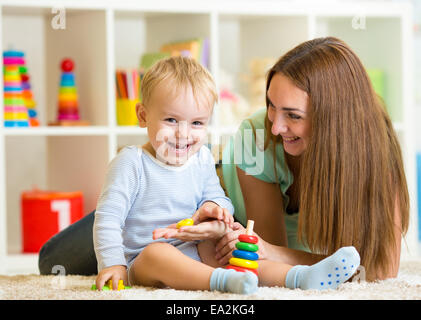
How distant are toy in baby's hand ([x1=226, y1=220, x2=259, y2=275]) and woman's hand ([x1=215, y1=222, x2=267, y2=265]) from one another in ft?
0.29

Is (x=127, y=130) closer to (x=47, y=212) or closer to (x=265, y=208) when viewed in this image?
(x=47, y=212)

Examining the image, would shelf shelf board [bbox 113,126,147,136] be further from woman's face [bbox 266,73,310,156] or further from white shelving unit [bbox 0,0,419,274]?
woman's face [bbox 266,73,310,156]

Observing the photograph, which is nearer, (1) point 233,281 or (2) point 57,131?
(1) point 233,281

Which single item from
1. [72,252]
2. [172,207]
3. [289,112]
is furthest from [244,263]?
[72,252]

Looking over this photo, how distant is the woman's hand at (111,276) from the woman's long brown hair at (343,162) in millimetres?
390

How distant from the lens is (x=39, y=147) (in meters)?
2.66

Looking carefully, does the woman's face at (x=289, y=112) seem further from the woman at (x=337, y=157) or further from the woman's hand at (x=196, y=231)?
the woman's hand at (x=196, y=231)

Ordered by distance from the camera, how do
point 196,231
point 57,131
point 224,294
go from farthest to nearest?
point 57,131 < point 196,231 < point 224,294

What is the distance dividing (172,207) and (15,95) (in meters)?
1.17

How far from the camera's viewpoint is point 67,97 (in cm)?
232

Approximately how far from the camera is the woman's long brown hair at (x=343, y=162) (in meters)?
1.27

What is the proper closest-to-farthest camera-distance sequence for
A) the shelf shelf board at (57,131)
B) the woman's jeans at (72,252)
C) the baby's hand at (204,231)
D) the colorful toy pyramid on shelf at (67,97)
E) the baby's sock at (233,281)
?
1. the baby's sock at (233,281)
2. the baby's hand at (204,231)
3. the woman's jeans at (72,252)
4. the shelf shelf board at (57,131)
5. the colorful toy pyramid on shelf at (67,97)

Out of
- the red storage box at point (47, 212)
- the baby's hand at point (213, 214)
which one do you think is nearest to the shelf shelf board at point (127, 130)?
the red storage box at point (47, 212)
